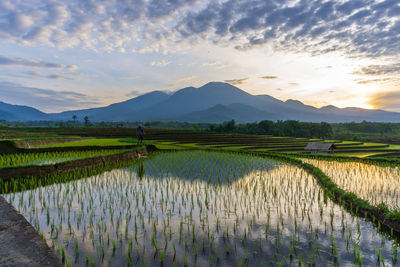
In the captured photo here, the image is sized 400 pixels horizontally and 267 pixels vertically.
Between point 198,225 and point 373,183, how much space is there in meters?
10.2

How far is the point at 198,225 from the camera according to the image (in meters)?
6.33

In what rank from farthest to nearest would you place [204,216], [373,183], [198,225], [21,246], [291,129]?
[291,129]
[373,183]
[204,216]
[198,225]
[21,246]

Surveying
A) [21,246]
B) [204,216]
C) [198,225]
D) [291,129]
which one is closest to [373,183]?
[204,216]

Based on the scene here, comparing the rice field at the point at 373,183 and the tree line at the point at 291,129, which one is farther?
the tree line at the point at 291,129

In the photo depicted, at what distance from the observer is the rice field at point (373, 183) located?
8841 millimetres

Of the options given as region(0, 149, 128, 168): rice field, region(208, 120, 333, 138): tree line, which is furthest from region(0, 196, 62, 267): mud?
region(208, 120, 333, 138): tree line

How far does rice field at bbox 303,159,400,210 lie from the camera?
884 centimetres

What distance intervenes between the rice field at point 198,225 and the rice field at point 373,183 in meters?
1.85

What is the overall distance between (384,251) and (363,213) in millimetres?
2428

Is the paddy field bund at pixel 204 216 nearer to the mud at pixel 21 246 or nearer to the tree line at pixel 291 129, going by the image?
the mud at pixel 21 246

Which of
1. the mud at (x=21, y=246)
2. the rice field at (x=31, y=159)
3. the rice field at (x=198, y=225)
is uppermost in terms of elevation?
the rice field at (x=31, y=159)

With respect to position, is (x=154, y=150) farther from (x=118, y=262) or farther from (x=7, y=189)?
(x=118, y=262)

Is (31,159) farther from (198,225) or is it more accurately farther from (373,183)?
(373,183)

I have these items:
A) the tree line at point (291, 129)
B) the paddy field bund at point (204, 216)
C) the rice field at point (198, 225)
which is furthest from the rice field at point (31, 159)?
the tree line at point (291, 129)
